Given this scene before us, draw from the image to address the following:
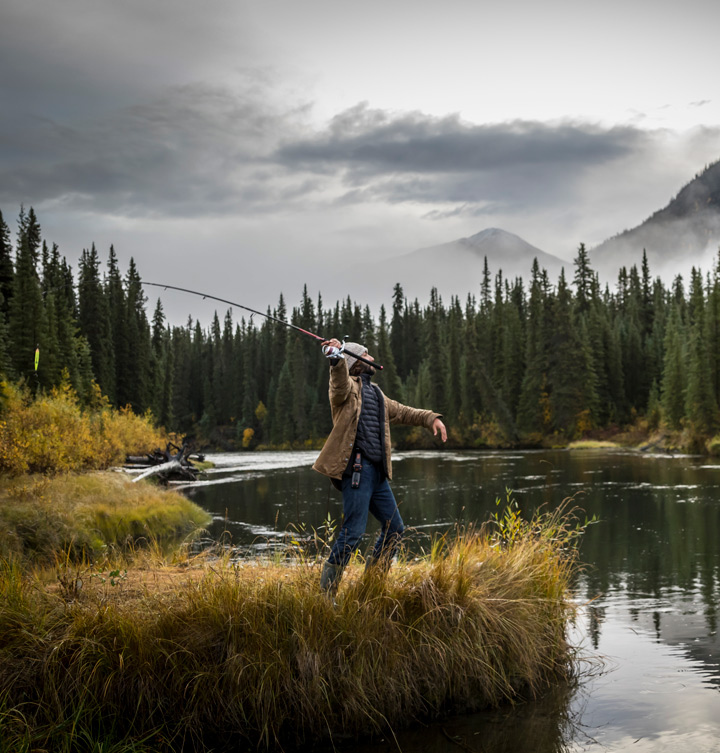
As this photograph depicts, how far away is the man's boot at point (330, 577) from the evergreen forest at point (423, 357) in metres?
21.8

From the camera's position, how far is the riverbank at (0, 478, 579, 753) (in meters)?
4.90

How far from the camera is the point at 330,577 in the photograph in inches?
231

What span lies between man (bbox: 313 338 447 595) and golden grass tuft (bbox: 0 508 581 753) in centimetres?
26

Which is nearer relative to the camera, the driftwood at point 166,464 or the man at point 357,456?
the man at point 357,456

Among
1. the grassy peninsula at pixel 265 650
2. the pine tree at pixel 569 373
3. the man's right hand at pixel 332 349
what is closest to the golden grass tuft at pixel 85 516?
the grassy peninsula at pixel 265 650

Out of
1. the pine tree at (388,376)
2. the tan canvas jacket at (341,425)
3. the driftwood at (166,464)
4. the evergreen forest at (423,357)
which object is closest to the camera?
the tan canvas jacket at (341,425)

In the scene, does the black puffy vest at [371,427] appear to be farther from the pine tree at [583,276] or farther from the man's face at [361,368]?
the pine tree at [583,276]

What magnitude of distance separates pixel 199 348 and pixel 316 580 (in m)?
127

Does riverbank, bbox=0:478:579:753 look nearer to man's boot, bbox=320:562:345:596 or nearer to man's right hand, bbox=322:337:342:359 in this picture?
man's boot, bbox=320:562:345:596

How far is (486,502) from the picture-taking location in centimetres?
2317

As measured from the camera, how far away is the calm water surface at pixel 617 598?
5.45 meters

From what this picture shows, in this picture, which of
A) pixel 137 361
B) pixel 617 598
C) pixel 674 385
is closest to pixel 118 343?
pixel 137 361

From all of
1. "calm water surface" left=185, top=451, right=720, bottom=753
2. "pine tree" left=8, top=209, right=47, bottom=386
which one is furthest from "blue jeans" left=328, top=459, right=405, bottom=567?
"pine tree" left=8, top=209, right=47, bottom=386

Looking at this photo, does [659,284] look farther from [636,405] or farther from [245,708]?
[245,708]
